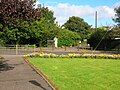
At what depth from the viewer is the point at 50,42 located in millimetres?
67938

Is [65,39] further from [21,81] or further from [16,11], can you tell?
[21,81]

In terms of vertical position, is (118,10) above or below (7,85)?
above

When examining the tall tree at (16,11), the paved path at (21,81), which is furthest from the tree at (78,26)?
the tall tree at (16,11)

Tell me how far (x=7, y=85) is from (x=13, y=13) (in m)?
4.16

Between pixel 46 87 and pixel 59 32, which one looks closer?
pixel 46 87

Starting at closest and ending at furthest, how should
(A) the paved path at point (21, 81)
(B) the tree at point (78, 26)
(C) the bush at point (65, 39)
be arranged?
(A) the paved path at point (21, 81) → (C) the bush at point (65, 39) → (B) the tree at point (78, 26)

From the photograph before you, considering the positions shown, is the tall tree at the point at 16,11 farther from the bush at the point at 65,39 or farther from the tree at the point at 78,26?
the tree at the point at 78,26

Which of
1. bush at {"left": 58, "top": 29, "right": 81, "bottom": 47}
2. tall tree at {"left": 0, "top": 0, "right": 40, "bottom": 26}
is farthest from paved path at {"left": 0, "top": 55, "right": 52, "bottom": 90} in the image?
bush at {"left": 58, "top": 29, "right": 81, "bottom": 47}

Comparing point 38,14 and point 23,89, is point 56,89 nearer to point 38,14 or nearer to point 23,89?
point 23,89

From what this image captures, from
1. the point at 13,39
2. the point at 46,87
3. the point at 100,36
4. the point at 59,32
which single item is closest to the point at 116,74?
the point at 46,87

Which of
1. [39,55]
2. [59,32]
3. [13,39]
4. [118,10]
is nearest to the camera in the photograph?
[39,55]

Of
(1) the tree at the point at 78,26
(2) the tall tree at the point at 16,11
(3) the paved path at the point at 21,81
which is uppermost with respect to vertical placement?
(1) the tree at the point at 78,26

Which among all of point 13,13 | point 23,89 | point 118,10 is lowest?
point 23,89

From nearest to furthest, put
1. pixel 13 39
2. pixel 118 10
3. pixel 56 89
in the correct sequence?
1. pixel 56 89
2. pixel 13 39
3. pixel 118 10
